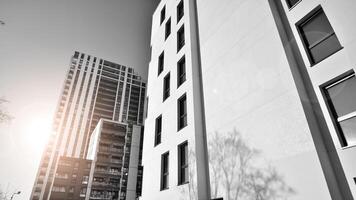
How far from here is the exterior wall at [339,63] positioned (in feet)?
17.5

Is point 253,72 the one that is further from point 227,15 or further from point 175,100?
point 175,100

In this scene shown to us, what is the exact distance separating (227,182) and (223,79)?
14.7 ft

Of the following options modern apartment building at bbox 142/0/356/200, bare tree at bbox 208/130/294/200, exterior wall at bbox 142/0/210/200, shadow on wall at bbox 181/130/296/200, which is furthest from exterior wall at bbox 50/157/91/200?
bare tree at bbox 208/130/294/200

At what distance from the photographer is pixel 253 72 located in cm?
834

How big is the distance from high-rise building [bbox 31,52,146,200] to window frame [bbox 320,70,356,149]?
92166 mm

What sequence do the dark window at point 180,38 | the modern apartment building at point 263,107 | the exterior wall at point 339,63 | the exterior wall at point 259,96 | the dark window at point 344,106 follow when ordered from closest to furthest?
the exterior wall at point 339,63
the dark window at point 344,106
the modern apartment building at point 263,107
the exterior wall at point 259,96
the dark window at point 180,38

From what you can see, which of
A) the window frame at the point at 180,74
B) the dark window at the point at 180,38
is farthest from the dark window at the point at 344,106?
the dark window at the point at 180,38

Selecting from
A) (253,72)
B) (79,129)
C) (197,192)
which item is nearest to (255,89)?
(253,72)

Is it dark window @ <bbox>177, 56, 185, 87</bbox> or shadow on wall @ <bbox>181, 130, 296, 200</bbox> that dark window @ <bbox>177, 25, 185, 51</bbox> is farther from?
shadow on wall @ <bbox>181, 130, 296, 200</bbox>

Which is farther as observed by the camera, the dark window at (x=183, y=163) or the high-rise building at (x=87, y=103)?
the high-rise building at (x=87, y=103)

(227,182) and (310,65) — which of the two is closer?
(310,65)

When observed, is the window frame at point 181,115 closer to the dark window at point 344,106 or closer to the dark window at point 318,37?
the dark window at point 318,37

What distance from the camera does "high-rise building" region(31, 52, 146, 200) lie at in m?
105

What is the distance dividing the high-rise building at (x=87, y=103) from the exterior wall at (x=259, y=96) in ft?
289
